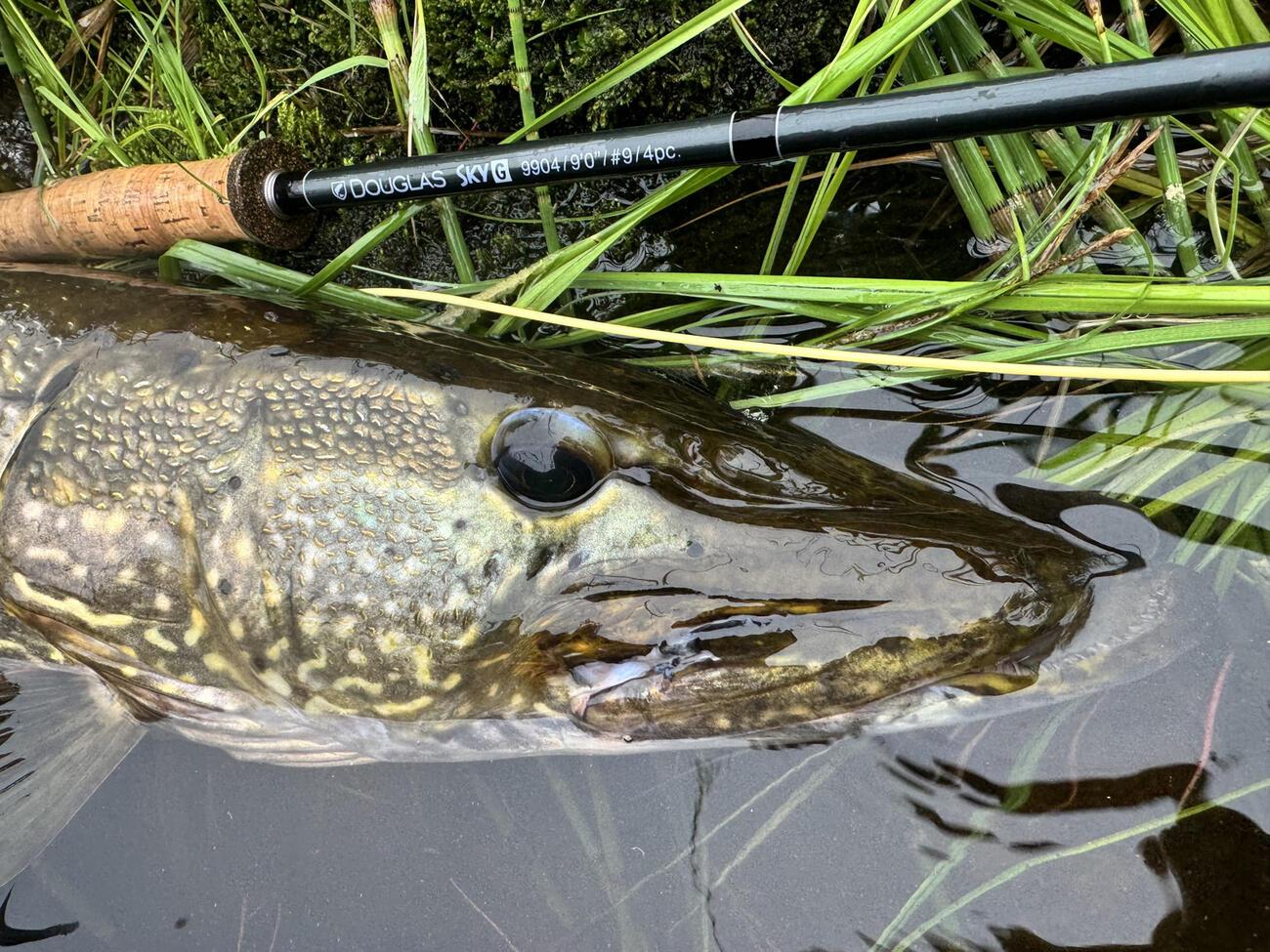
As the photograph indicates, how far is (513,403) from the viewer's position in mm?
1382

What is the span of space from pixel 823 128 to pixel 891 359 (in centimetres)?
43

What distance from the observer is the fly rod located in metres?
1.14

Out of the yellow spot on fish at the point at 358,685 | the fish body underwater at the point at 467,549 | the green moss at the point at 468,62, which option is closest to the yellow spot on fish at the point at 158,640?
the fish body underwater at the point at 467,549

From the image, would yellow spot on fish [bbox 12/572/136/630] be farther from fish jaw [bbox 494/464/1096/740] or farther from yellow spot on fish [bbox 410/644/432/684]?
fish jaw [bbox 494/464/1096/740]

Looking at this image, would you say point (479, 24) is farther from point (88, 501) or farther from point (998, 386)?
point (998, 386)

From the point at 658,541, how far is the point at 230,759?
40.7 inches

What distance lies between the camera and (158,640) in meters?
1.48

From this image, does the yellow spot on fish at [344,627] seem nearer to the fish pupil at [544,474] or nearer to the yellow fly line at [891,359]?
the fish pupil at [544,474]

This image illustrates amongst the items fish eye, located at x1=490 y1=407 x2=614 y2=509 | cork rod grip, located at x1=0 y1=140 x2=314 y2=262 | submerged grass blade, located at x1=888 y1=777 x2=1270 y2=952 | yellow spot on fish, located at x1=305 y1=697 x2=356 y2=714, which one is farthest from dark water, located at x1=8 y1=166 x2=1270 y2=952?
cork rod grip, located at x1=0 y1=140 x2=314 y2=262

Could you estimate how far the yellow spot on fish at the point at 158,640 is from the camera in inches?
57.9

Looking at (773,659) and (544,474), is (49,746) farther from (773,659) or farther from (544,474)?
(773,659)

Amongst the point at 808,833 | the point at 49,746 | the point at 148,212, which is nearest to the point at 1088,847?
the point at 808,833

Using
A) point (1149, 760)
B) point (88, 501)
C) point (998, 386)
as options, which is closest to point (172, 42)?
point (88, 501)

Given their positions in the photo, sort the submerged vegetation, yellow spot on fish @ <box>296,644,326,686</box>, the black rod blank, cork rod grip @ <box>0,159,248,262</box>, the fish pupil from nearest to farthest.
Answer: the black rod blank, the fish pupil, yellow spot on fish @ <box>296,644,326,686</box>, the submerged vegetation, cork rod grip @ <box>0,159,248,262</box>
